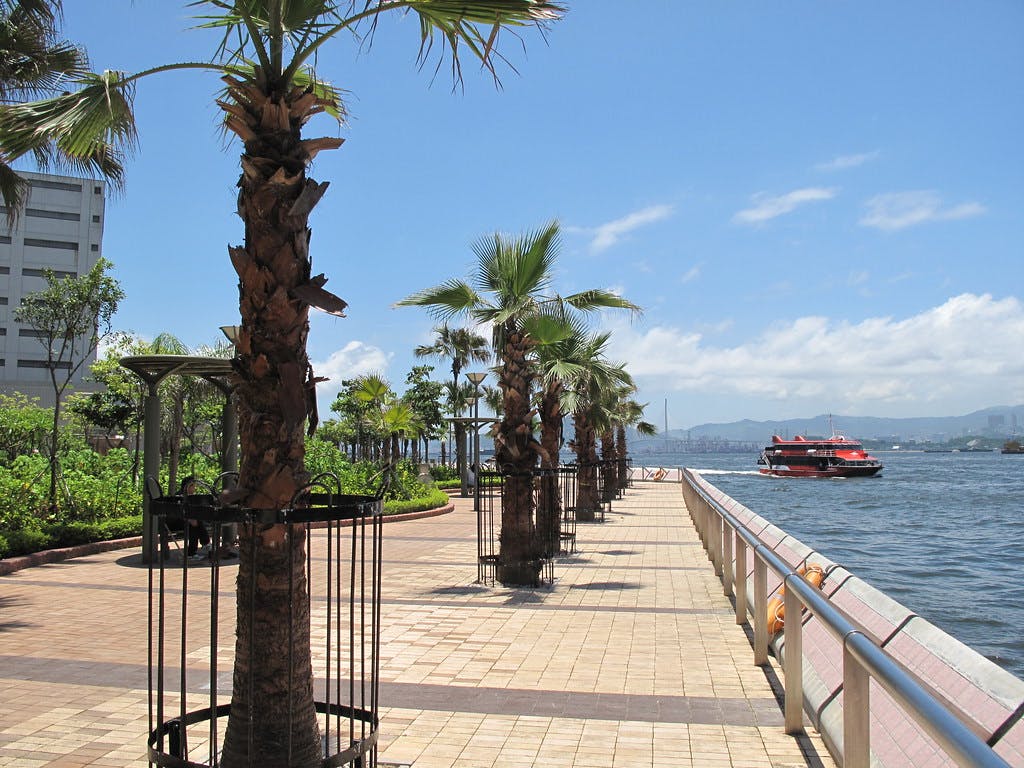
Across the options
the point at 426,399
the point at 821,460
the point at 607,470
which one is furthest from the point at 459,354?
the point at 821,460

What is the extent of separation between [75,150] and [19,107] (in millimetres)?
386

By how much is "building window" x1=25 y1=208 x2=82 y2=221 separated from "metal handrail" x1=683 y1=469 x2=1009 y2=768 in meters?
78.2

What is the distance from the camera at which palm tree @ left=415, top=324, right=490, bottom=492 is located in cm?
3004

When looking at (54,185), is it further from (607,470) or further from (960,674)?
(960,674)

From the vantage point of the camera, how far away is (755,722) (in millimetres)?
4902

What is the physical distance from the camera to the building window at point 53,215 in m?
71.2

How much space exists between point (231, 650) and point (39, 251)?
248ft

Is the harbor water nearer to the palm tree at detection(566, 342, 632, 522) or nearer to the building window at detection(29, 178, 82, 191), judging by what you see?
the palm tree at detection(566, 342, 632, 522)

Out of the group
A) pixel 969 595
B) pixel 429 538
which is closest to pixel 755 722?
pixel 429 538

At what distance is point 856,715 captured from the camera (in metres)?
3.21

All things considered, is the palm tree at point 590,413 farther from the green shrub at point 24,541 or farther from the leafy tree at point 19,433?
the leafy tree at point 19,433

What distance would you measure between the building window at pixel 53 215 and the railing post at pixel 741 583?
7761 cm

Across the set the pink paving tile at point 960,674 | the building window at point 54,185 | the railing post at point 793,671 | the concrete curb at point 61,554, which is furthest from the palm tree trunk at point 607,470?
the building window at point 54,185

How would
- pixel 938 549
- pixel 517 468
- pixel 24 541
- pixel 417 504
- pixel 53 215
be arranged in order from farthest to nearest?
pixel 53 215 → pixel 938 549 → pixel 417 504 → pixel 24 541 → pixel 517 468
